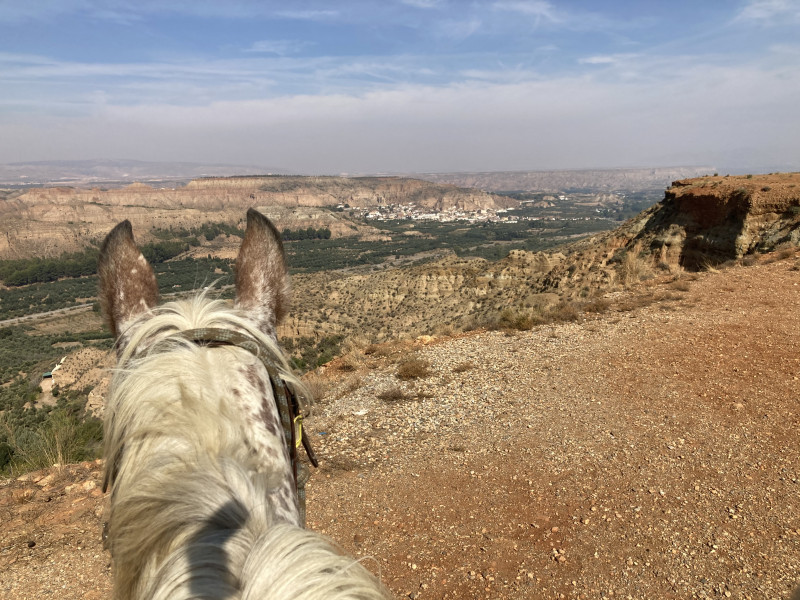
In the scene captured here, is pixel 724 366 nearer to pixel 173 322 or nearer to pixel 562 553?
pixel 562 553

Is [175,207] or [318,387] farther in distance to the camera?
[175,207]

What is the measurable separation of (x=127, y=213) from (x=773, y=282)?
399 ft

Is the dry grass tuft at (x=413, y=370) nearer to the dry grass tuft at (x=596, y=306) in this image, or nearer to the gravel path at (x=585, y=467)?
the gravel path at (x=585, y=467)

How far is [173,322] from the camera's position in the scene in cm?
141

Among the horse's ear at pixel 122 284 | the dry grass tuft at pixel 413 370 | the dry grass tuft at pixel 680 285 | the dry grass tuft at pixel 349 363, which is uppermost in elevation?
the horse's ear at pixel 122 284

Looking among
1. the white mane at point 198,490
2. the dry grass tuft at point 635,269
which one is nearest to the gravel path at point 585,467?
the white mane at point 198,490

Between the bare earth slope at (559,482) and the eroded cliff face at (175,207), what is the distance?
99.5 meters

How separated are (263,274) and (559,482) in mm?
4004

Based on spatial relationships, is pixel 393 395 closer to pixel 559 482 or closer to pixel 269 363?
pixel 559 482

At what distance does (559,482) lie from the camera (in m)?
4.58

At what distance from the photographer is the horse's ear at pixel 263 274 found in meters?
1.75

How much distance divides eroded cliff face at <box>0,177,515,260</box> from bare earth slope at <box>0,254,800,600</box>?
326ft

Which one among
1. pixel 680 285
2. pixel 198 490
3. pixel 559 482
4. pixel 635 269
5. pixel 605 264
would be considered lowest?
pixel 559 482

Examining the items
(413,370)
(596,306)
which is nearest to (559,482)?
(413,370)
